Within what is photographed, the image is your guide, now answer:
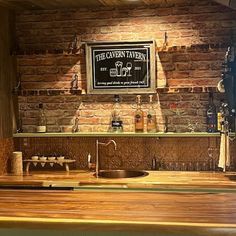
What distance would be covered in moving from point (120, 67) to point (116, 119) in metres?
0.55

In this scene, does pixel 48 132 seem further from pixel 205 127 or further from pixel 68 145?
pixel 205 127

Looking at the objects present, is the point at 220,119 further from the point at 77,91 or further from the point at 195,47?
the point at 77,91

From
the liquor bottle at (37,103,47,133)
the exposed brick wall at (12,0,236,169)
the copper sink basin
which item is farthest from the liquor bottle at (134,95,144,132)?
the liquor bottle at (37,103,47,133)

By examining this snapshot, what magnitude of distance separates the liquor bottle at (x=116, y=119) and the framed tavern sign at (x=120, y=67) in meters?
0.11

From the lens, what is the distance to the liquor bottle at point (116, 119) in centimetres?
504

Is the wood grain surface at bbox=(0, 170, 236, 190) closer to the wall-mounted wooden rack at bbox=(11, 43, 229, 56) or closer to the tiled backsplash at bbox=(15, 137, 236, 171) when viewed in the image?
the tiled backsplash at bbox=(15, 137, 236, 171)

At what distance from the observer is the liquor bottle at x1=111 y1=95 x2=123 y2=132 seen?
5.04m

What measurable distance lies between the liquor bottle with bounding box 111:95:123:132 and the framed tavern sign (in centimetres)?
11

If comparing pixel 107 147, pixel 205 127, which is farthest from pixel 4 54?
pixel 205 127

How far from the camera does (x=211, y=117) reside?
191 inches

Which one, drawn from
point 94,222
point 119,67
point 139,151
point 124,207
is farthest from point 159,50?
point 94,222

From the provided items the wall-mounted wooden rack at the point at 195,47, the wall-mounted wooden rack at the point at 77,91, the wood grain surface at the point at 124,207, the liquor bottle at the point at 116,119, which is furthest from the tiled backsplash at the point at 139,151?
the wood grain surface at the point at 124,207

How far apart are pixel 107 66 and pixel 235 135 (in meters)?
1.50

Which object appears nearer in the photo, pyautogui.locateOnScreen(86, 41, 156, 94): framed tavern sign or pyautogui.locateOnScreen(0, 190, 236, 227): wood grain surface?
pyautogui.locateOnScreen(0, 190, 236, 227): wood grain surface
